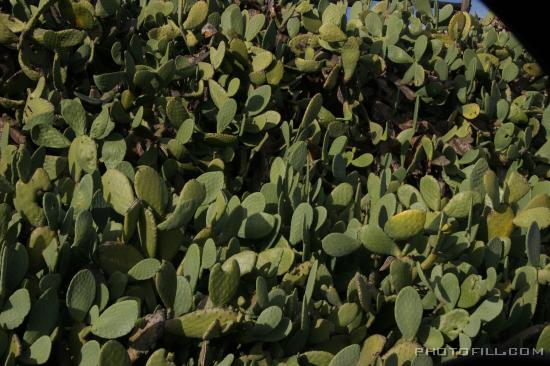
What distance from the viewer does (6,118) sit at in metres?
2.02

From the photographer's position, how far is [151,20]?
233 cm

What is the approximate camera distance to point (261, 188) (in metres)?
1.91

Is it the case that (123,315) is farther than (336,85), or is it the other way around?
(336,85)

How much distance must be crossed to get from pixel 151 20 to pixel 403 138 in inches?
39.3

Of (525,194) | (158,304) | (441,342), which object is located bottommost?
(158,304)

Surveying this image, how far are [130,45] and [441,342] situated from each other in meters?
1.34

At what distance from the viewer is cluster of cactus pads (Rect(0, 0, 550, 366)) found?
1.36 metres

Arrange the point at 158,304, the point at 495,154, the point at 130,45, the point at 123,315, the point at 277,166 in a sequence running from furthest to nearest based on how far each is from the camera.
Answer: the point at 495,154 < the point at 130,45 < the point at 277,166 < the point at 158,304 < the point at 123,315

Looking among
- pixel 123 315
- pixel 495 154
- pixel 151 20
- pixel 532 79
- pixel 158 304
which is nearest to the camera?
pixel 123 315

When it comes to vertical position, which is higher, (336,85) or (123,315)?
(336,85)

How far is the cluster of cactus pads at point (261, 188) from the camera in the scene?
1359 mm

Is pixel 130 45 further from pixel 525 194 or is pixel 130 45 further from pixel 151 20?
pixel 525 194

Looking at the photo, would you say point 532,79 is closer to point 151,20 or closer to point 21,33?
point 151,20

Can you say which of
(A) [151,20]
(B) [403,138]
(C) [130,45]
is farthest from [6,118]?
(B) [403,138]
